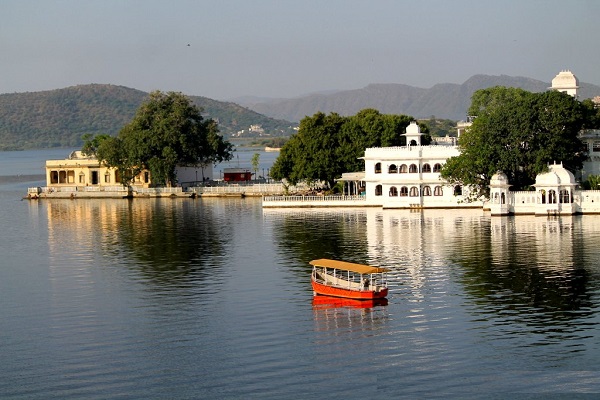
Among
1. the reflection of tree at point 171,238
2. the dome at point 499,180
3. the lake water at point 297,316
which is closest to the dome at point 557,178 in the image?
the dome at point 499,180

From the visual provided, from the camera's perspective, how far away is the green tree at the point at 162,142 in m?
110

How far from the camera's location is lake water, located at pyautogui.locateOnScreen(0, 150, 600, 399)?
102 feet

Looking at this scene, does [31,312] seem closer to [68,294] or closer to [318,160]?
[68,294]

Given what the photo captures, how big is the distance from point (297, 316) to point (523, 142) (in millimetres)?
42264

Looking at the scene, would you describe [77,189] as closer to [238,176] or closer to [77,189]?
[77,189]

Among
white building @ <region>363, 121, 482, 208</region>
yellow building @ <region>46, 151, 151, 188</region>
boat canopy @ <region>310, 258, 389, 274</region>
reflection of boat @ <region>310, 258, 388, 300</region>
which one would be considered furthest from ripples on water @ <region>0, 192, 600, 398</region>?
yellow building @ <region>46, 151, 151, 188</region>

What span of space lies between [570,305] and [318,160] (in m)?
54.7

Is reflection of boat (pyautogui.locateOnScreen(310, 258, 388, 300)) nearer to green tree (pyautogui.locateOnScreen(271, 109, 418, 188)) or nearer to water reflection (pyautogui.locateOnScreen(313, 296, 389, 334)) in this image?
water reflection (pyautogui.locateOnScreen(313, 296, 389, 334))

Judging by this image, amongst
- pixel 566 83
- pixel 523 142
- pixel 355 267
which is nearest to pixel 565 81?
pixel 566 83

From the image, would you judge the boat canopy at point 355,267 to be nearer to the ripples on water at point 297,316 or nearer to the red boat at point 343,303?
the red boat at point 343,303

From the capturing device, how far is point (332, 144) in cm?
9444

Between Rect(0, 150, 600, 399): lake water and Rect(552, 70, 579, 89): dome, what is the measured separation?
2062 cm

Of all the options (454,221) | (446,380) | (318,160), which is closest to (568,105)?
(454,221)

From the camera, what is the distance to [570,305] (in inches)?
1581
